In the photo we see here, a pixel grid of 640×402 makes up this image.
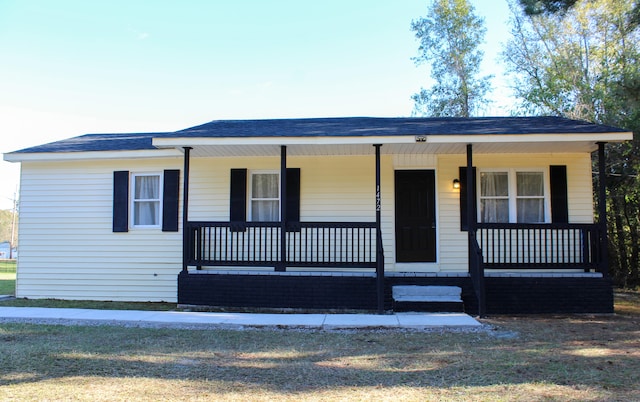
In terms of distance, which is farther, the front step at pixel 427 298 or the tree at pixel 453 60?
the tree at pixel 453 60

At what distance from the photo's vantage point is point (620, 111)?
1245 centimetres

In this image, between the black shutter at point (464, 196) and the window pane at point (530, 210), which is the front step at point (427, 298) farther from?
the window pane at point (530, 210)

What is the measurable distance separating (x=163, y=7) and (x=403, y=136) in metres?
12.7

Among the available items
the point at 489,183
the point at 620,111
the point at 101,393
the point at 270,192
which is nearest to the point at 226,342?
the point at 101,393

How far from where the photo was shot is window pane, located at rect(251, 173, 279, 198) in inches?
384

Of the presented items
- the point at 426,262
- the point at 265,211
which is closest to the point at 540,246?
the point at 426,262

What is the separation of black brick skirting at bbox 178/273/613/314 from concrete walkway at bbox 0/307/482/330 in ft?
2.33

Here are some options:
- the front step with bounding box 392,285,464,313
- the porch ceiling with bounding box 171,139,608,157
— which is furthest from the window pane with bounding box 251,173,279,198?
the front step with bounding box 392,285,464,313

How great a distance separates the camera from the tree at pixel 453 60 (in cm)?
2398

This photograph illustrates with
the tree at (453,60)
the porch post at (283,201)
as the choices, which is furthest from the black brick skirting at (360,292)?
the tree at (453,60)

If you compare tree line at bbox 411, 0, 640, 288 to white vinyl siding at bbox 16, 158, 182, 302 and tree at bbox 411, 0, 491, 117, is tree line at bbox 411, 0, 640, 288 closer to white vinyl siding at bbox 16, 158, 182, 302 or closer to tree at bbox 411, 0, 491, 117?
tree at bbox 411, 0, 491, 117

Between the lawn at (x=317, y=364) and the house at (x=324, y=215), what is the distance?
183cm

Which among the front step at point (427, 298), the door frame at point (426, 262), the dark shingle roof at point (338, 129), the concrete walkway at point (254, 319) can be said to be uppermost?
the dark shingle roof at point (338, 129)

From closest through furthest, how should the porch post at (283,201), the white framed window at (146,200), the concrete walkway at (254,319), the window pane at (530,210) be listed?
the concrete walkway at (254,319), the porch post at (283,201), the window pane at (530,210), the white framed window at (146,200)
